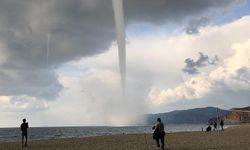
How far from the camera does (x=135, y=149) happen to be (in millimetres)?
30844

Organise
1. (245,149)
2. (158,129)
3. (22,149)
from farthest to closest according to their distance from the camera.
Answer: (22,149) → (158,129) → (245,149)

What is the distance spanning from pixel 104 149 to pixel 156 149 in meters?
4.28

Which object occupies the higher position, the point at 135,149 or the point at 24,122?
the point at 24,122

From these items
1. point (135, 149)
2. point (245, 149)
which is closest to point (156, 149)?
point (135, 149)

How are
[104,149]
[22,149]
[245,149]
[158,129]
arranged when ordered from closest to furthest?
[245,149] < [158,129] < [104,149] < [22,149]

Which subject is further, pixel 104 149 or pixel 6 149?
pixel 6 149

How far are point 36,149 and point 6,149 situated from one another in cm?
293

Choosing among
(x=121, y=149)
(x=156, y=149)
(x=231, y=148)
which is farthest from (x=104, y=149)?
(x=231, y=148)

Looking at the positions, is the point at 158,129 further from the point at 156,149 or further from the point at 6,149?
the point at 6,149

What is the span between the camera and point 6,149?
115 feet

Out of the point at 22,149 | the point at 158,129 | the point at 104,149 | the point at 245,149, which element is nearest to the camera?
the point at 245,149

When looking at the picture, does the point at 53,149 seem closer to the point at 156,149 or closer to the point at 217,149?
the point at 156,149

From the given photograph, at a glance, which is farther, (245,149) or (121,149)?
(121,149)

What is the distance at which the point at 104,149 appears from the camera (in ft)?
106
